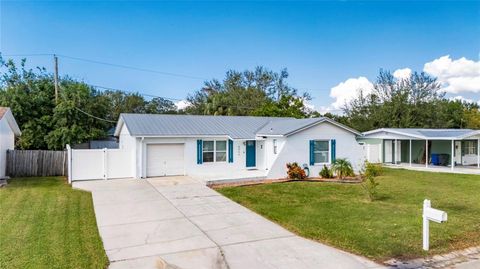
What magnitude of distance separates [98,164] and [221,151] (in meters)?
6.27

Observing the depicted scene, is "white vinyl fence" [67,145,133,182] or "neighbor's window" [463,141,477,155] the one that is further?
"neighbor's window" [463,141,477,155]

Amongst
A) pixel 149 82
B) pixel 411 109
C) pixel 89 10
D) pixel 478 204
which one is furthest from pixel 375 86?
pixel 89 10

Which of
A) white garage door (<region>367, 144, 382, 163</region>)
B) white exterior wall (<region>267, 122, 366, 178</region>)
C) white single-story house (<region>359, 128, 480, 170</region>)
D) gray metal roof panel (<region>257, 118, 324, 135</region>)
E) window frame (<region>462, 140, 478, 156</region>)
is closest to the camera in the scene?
white exterior wall (<region>267, 122, 366, 178</region>)

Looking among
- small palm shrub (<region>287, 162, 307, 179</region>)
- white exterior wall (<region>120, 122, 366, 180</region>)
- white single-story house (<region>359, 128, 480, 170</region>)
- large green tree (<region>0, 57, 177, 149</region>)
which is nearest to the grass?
white exterior wall (<region>120, 122, 366, 180</region>)

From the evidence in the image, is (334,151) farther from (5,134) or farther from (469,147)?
(5,134)

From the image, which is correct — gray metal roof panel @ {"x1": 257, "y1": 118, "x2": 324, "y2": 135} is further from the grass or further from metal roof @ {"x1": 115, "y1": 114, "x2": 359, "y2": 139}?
the grass

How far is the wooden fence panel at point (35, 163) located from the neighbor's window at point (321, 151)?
13.4 meters

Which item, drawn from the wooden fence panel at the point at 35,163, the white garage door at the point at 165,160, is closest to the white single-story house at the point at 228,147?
the white garage door at the point at 165,160

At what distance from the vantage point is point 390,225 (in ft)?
27.2

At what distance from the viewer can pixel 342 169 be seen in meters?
16.4

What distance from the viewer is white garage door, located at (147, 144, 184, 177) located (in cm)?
1655

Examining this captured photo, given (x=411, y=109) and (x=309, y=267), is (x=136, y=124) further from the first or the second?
(x=411, y=109)

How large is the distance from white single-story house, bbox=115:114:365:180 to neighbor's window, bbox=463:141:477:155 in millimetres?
11651

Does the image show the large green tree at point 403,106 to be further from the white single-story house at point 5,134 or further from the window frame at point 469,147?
the white single-story house at point 5,134
